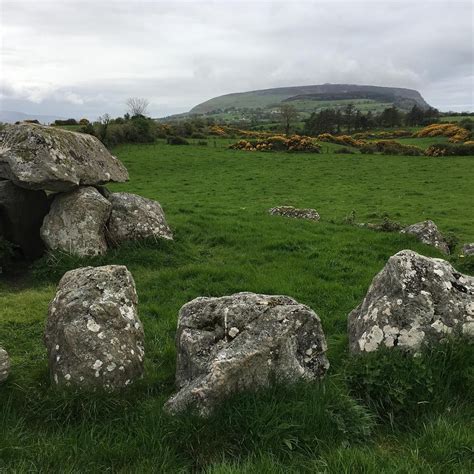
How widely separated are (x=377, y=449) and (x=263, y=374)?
1.49 metres

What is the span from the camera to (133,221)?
13.2 m

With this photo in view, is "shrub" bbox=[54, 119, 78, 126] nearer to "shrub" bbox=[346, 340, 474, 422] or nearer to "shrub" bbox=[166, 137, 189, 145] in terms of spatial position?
"shrub" bbox=[166, 137, 189, 145]

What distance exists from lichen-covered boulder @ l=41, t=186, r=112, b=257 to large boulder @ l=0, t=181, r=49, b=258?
77cm

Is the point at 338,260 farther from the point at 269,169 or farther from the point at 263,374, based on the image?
the point at 269,169

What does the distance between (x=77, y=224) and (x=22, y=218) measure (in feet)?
5.95

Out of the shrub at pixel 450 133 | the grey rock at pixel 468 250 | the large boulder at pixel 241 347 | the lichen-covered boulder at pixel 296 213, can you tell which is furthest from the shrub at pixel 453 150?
the large boulder at pixel 241 347

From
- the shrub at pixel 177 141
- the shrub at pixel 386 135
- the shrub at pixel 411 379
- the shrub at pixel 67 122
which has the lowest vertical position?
the shrub at pixel 386 135

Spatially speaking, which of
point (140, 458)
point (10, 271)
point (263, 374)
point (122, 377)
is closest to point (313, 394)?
point (263, 374)

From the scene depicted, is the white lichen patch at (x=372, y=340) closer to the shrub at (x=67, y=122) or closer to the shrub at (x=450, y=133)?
the shrub at (x=450, y=133)

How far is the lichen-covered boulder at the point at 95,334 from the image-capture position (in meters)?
5.99

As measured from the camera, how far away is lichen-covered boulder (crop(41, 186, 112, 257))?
472 inches

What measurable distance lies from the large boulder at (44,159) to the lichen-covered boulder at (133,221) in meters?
1.05

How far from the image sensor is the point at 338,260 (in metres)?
12.8

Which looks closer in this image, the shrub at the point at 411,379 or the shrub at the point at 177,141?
the shrub at the point at 411,379
